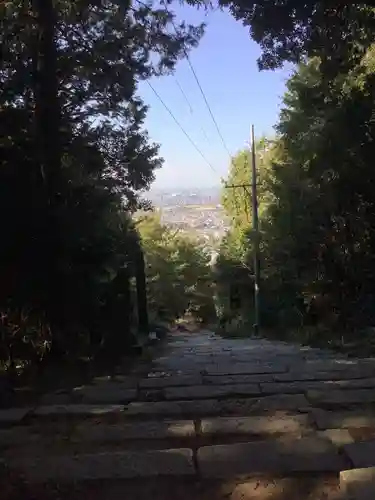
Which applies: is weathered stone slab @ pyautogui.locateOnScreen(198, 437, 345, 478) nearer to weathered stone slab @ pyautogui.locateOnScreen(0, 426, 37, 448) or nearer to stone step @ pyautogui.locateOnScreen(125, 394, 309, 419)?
stone step @ pyautogui.locateOnScreen(125, 394, 309, 419)

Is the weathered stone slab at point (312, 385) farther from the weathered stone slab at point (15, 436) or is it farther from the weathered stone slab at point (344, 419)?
the weathered stone slab at point (15, 436)

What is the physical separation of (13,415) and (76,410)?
54cm

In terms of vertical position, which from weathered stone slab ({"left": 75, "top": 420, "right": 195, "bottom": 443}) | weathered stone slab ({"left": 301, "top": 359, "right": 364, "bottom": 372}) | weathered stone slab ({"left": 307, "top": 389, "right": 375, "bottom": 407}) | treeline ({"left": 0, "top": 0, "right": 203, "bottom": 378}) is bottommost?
weathered stone slab ({"left": 301, "top": 359, "right": 364, "bottom": 372})

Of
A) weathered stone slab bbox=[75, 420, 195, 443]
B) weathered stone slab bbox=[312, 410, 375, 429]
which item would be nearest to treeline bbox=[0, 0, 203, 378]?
weathered stone slab bbox=[75, 420, 195, 443]

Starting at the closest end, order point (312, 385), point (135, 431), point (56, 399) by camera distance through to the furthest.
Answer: point (135, 431) → point (56, 399) → point (312, 385)

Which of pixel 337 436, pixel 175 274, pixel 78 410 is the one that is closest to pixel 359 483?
pixel 337 436

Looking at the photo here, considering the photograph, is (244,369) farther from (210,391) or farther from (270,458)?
(270,458)

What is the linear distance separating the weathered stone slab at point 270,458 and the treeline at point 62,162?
5.10 meters

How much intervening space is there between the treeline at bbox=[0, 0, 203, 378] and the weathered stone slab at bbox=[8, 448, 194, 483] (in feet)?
15.3

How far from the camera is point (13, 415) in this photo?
5.32 m

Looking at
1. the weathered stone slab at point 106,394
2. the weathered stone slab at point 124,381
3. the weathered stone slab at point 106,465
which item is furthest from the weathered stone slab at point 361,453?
the weathered stone slab at point 124,381

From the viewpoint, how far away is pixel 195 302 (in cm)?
4662

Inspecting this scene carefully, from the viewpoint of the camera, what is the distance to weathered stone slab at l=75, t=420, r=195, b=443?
444 centimetres

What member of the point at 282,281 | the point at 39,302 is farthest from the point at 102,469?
the point at 282,281
